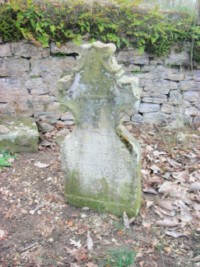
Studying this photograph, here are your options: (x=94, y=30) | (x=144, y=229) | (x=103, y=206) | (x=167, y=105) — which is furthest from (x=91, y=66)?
(x=167, y=105)

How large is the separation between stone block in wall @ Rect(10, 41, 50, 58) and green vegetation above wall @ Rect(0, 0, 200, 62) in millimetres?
92

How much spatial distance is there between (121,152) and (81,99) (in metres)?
0.62

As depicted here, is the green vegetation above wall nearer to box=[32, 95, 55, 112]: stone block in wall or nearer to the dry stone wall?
the dry stone wall

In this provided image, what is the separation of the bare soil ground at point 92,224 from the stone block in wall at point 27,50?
1.62 meters

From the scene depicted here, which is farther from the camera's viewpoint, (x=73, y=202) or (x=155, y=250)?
(x=73, y=202)

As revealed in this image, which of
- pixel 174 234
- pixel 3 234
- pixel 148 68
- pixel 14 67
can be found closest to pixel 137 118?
pixel 148 68

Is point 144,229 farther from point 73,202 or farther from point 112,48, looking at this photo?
point 112,48

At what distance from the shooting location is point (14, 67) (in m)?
4.79

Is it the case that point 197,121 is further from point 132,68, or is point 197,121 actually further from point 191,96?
point 132,68

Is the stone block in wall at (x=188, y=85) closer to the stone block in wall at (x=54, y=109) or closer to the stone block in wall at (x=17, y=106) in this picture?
the stone block in wall at (x=54, y=109)

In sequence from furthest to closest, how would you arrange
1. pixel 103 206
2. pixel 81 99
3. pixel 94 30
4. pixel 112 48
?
pixel 94 30
pixel 103 206
pixel 81 99
pixel 112 48

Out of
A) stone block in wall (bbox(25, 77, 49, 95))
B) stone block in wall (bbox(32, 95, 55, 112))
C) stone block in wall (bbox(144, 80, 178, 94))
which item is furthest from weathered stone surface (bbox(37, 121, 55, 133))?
stone block in wall (bbox(144, 80, 178, 94))

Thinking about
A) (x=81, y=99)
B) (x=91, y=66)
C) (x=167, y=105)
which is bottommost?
(x=167, y=105)

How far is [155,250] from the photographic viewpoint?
277 centimetres
